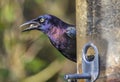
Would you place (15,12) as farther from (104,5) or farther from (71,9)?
(104,5)

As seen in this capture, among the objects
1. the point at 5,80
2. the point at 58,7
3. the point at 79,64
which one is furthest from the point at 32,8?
the point at 79,64

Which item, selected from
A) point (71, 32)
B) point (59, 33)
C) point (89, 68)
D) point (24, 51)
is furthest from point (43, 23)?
point (24, 51)

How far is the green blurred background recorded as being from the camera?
8.63 m

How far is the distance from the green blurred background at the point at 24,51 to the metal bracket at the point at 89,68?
13.5ft

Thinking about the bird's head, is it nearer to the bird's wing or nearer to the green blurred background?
the bird's wing

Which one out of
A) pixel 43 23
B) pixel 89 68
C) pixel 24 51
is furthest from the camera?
pixel 24 51

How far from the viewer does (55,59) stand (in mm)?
9070

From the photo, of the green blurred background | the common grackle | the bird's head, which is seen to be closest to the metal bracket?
the common grackle

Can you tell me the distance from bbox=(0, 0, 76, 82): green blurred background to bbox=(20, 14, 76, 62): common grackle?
3.22m

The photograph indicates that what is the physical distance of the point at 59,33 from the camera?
16.9ft

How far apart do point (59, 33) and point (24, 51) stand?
377 cm

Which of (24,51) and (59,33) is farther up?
(59,33)

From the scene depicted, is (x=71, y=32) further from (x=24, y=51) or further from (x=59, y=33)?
(x=24, y=51)

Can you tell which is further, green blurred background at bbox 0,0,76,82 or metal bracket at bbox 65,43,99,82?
green blurred background at bbox 0,0,76,82
